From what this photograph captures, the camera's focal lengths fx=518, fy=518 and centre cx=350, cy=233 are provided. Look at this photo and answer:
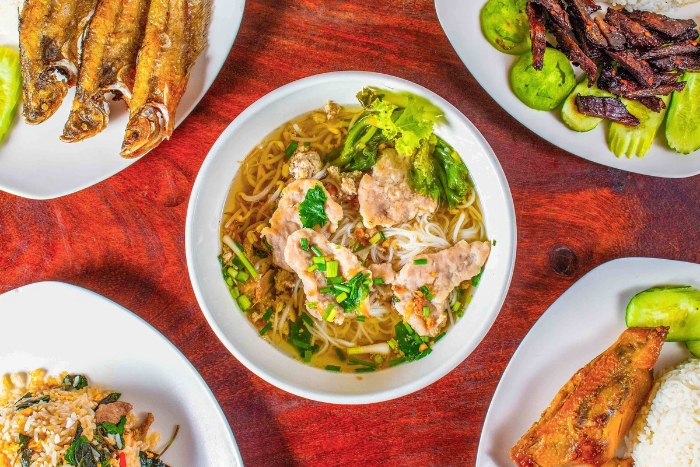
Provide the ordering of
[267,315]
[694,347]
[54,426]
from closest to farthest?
1. [54,426]
2. [267,315]
3. [694,347]

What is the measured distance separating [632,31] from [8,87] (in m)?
2.90

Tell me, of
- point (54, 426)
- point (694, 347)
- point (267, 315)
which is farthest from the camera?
point (694, 347)

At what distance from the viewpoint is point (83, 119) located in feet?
7.62

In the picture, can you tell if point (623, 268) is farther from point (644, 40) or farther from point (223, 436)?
point (223, 436)

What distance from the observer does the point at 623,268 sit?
2.39m

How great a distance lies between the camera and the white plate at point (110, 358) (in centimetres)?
237

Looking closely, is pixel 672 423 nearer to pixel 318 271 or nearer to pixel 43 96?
pixel 318 271

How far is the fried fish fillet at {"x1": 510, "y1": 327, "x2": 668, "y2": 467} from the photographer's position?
88.7 inches

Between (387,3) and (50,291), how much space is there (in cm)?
204

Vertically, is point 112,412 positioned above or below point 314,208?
below

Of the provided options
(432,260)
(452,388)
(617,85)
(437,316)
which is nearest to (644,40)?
(617,85)

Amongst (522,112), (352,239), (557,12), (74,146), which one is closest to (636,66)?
(557,12)

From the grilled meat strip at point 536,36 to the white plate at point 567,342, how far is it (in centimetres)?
97

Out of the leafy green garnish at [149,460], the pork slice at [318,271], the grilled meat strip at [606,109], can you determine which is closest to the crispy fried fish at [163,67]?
the pork slice at [318,271]
